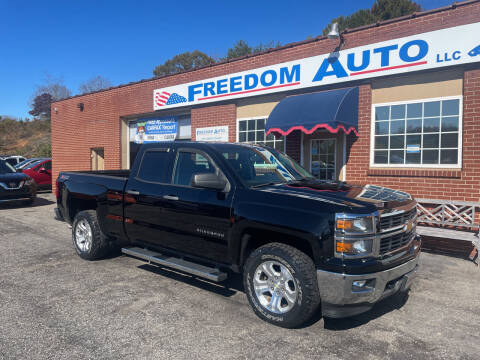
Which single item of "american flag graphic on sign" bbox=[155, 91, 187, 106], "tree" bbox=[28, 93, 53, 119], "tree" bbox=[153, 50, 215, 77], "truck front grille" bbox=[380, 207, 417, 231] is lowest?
"truck front grille" bbox=[380, 207, 417, 231]

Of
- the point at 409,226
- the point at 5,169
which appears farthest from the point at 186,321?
the point at 5,169

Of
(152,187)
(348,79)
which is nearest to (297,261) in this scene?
(152,187)

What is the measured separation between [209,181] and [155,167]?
1.37m

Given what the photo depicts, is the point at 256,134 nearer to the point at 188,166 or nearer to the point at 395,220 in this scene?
the point at 188,166

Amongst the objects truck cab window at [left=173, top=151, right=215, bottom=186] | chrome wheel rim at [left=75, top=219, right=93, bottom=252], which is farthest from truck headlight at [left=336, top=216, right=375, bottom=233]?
chrome wheel rim at [left=75, top=219, right=93, bottom=252]

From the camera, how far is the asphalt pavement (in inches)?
128

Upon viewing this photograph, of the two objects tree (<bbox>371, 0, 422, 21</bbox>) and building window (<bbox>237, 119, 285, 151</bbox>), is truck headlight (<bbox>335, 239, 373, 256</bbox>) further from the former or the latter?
tree (<bbox>371, 0, 422, 21</bbox>)

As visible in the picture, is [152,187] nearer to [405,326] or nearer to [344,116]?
[405,326]

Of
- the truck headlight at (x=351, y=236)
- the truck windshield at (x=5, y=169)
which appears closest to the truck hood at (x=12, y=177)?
the truck windshield at (x=5, y=169)

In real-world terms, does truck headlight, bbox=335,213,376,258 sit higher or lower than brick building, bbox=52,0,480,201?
lower

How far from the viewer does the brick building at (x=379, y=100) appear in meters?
7.14

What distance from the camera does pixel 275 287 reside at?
147 inches

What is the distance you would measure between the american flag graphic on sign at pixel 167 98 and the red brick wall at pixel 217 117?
71 cm

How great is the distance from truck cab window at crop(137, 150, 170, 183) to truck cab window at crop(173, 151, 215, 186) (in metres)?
A: 0.19
